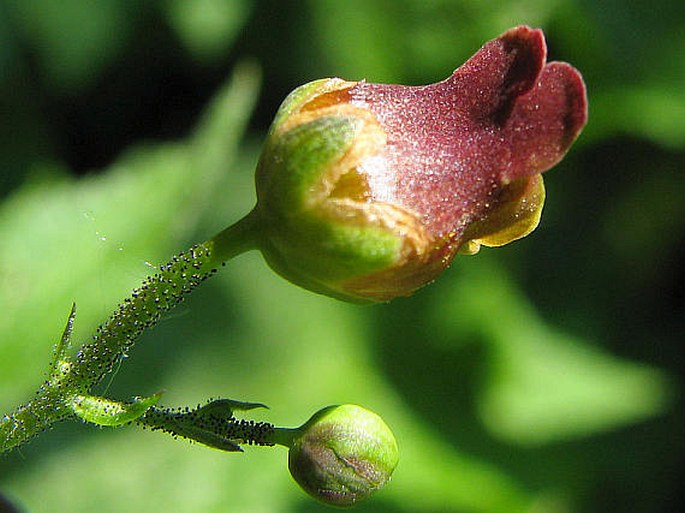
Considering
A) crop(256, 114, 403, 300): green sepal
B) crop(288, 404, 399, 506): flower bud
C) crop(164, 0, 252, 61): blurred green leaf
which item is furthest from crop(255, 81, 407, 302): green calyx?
crop(164, 0, 252, 61): blurred green leaf

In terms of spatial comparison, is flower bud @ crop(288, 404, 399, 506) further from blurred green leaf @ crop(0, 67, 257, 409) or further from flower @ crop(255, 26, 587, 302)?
blurred green leaf @ crop(0, 67, 257, 409)

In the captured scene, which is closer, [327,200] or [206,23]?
[327,200]

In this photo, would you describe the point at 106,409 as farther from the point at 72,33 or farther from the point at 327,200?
the point at 72,33

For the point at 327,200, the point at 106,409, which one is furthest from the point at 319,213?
the point at 106,409

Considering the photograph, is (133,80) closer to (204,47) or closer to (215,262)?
(204,47)

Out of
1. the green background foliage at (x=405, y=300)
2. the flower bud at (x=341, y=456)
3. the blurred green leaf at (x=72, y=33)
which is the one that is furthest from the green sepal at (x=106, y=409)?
the blurred green leaf at (x=72, y=33)

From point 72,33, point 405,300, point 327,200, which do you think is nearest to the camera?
point 327,200

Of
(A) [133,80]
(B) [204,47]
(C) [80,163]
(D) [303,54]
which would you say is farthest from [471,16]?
(C) [80,163]
